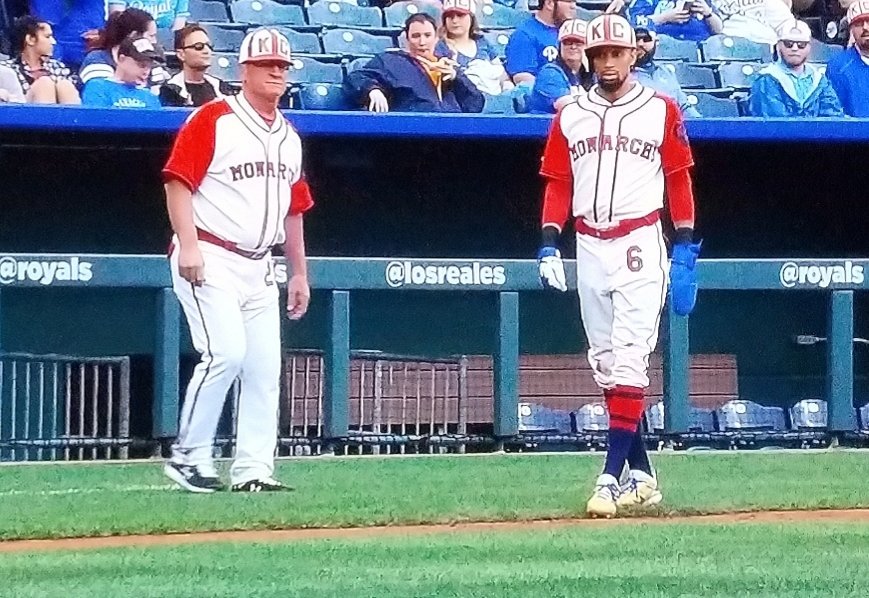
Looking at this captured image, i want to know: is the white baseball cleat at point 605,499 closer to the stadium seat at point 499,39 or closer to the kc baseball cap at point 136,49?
the kc baseball cap at point 136,49

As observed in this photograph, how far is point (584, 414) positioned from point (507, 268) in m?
1.13

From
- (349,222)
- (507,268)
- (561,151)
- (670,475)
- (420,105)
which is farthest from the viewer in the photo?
(349,222)

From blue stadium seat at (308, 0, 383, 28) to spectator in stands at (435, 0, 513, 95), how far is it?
769mm

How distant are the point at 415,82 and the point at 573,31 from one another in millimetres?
1062

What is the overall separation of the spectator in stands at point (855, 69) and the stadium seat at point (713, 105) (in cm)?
60

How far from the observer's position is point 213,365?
6391mm

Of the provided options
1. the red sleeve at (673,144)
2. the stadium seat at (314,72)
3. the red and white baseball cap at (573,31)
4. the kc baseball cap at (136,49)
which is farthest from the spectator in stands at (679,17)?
the red sleeve at (673,144)

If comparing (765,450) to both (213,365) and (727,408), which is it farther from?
(213,365)

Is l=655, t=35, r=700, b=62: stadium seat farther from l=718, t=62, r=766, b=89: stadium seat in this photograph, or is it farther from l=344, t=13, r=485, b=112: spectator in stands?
l=344, t=13, r=485, b=112: spectator in stands

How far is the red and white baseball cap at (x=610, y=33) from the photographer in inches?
231

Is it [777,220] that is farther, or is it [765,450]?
[777,220]

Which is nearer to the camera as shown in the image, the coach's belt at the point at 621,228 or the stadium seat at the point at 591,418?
the coach's belt at the point at 621,228

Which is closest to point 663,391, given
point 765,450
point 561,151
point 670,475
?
point 765,450

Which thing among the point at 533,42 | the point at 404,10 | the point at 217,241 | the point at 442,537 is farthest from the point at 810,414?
the point at 442,537
